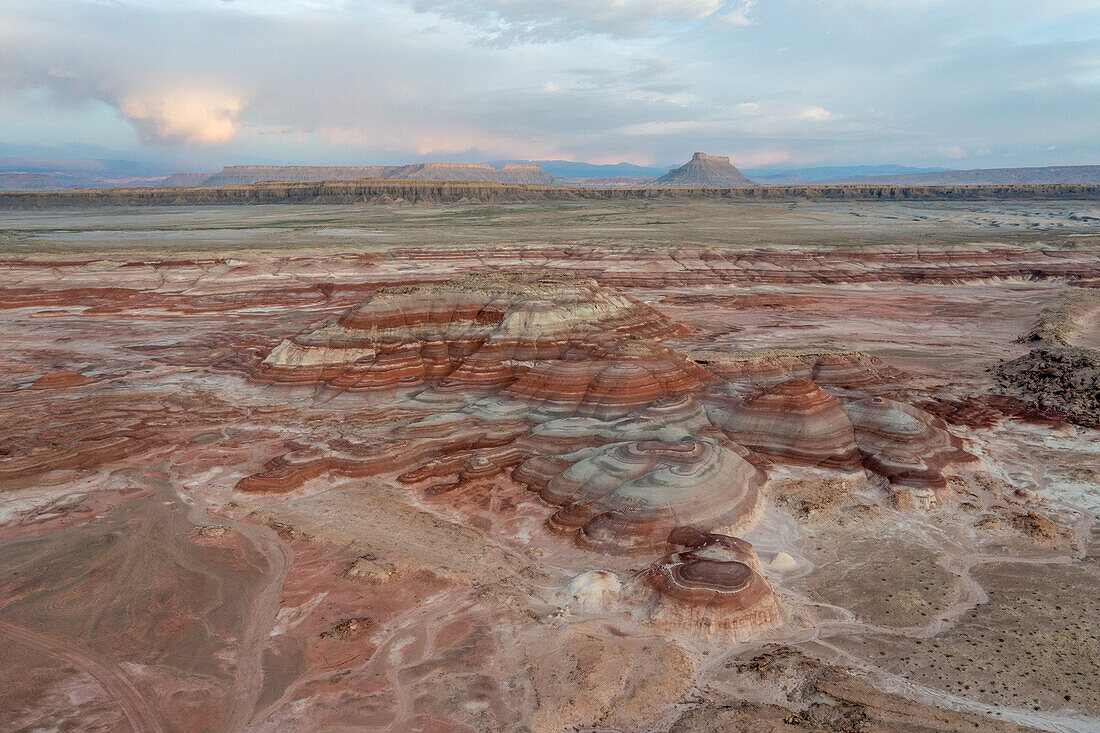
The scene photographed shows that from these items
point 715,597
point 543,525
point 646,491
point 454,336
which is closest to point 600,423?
point 646,491

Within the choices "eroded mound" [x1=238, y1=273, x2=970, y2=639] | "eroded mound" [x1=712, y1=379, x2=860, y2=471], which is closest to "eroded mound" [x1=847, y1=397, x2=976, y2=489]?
"eroded mound" [x1=238, y1=273, x2=970, y2=639]

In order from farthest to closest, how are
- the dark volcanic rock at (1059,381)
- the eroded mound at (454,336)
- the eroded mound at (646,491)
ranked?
the eroded mound at (454,336), the dark volcanic rock at (1059,381), the eroded mound at (646,491)

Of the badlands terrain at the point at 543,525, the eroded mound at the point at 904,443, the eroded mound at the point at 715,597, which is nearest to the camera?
the badlands terrain at the point at 543,525

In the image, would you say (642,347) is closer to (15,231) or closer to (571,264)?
(571,264)

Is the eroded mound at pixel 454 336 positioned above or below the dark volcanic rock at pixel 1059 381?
above

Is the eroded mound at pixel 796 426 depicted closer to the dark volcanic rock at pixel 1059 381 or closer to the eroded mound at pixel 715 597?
the eroded mound at pixel 715 597

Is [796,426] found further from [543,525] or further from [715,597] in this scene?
[715,597]

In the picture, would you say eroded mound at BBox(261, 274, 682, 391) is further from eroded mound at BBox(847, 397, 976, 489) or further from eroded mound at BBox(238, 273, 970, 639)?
eroded mound at BBox(847, 397, 976, 489)

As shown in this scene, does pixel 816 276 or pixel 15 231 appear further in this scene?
pixel 15 231

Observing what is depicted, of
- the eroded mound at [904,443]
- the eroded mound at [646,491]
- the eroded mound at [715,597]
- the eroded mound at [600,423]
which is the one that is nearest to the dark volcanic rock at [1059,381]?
the eroded mound at [600,423]

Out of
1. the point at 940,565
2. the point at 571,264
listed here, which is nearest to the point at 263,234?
the point at 571,264
